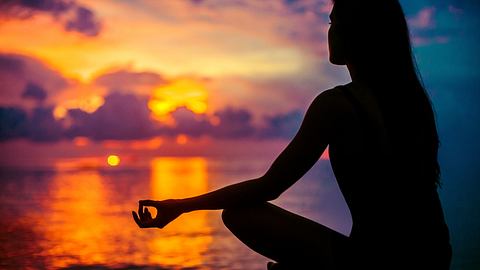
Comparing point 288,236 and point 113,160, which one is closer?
point 288,236

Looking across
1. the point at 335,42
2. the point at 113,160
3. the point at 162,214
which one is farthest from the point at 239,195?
the point at 113,160

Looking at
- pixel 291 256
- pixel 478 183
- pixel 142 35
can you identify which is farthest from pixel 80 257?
pixel 142 35

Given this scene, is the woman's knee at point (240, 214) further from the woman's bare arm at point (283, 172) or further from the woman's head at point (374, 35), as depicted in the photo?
the woman's head at point (374, 35)

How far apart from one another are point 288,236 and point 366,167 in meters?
0.20

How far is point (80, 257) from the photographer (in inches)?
295

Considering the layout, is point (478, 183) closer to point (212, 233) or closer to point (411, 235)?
point (212, 233)

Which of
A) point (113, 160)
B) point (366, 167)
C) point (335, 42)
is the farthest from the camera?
point (113, 160)

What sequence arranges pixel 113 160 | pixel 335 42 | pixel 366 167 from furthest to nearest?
pixel 113 160, pixel 335 42, pixel 366 167

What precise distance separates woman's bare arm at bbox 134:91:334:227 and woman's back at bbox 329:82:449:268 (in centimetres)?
2

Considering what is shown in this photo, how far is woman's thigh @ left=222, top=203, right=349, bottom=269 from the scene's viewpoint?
122 cm

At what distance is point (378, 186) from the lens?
1175 mm

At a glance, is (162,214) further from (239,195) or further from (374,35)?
(374,35)

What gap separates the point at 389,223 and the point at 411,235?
46 millimetres

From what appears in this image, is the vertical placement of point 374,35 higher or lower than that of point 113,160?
lower
